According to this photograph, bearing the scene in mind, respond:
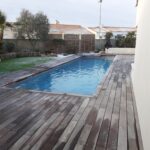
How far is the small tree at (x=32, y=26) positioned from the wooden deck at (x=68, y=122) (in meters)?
12.8

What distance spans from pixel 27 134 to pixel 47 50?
52.3 feet

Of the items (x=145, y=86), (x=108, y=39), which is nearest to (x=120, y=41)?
(x=108, y=39)

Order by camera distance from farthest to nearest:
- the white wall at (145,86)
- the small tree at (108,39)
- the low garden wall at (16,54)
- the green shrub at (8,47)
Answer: the small tree at (108,39)
the green shrub at (8,47)
the low garden wall at (16,54)
the white wall at (145,86)

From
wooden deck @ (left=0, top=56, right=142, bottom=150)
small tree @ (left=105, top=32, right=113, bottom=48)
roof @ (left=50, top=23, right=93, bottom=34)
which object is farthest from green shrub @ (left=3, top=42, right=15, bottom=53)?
wooden deck @ (left=0, top=56, right=142, bottom=150)

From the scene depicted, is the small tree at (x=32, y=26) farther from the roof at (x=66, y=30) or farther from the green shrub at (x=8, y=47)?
the roof at (x=66, y=30)

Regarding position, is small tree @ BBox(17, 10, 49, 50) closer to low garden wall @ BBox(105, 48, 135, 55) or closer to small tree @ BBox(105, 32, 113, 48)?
low garden wall @ BBox(105, 48, 135, 55)

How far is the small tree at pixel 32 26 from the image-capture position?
59.1 feet

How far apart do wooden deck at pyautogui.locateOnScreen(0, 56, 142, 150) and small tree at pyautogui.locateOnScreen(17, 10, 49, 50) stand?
12839 millimetres

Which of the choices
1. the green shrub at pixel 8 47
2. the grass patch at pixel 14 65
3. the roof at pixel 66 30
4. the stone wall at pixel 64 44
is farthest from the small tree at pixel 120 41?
the grass patch at pixel 14 65

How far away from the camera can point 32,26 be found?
18016 mm

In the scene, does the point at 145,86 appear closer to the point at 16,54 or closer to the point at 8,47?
the point at 16,54

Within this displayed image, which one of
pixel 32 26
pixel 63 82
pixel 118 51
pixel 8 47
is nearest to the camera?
pixel 63 82

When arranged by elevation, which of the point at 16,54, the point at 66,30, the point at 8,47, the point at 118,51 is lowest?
the point at 16,54

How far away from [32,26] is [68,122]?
15.1m
